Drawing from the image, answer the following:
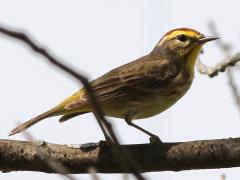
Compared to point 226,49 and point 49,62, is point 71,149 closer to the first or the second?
point 226,49

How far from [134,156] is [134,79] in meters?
2.33

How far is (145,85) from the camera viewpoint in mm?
7262

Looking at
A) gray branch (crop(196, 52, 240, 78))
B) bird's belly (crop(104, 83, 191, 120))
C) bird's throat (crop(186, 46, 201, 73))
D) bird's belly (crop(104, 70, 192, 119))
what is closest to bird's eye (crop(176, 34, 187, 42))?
bird's throat (crop(186, 46, 201, 73))

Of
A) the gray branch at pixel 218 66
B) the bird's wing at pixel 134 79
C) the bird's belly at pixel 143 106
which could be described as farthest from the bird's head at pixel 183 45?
the gray branch at pixel 218 66

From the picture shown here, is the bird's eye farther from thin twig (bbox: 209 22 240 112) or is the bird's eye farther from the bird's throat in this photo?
thin twig (bbox: 209 22 240 112)

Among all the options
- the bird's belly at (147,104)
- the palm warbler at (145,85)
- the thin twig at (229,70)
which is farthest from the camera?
the bird's belly at (147,104)

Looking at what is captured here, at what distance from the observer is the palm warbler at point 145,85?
21.1 ft

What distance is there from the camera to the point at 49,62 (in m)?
1.76

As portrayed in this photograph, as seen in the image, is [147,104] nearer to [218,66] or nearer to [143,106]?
[143,106]

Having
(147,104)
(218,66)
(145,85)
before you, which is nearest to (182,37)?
(145,85)

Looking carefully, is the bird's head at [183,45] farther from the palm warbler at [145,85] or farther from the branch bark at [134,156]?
the branch bark at [134,156]

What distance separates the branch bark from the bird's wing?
166cm

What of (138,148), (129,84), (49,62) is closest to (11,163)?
(138,148)

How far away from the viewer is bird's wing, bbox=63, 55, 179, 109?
693cm
